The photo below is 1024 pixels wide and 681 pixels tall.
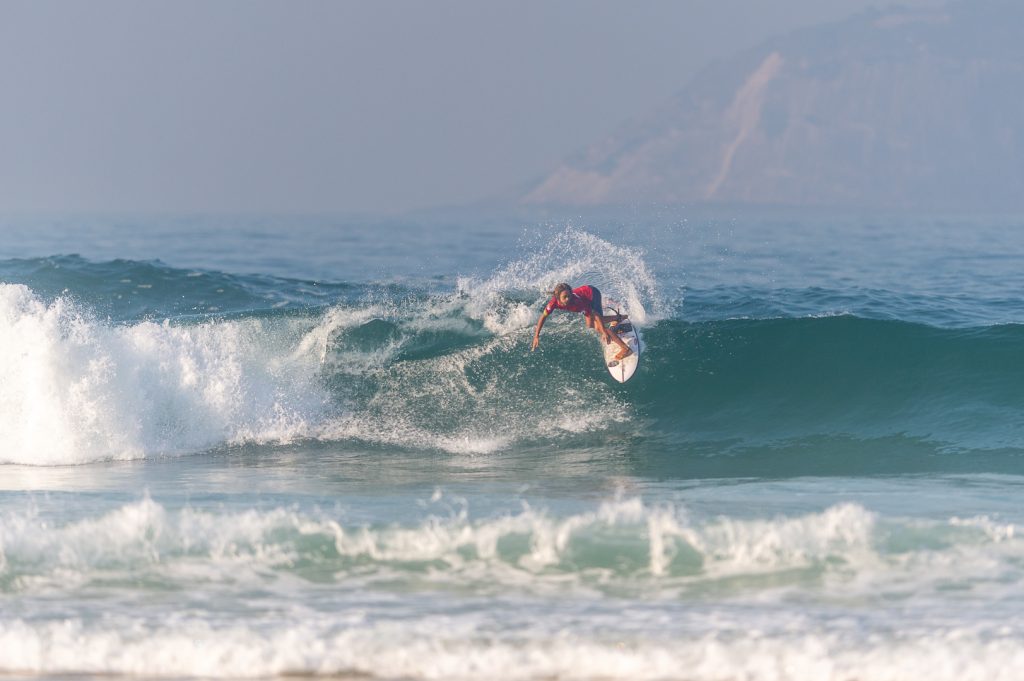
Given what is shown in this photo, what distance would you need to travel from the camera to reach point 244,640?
268 inches

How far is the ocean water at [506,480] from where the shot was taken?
680cm

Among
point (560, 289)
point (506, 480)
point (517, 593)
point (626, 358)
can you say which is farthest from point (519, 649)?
point (626, 358)

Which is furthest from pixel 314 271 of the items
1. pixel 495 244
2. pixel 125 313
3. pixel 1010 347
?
pixel 1010 347

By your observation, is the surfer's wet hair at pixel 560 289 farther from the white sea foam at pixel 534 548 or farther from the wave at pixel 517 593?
the white sea foam at pixel 534 548

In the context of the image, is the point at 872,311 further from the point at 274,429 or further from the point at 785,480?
the point at 274,429

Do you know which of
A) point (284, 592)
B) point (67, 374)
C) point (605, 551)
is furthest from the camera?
point (67, 374)

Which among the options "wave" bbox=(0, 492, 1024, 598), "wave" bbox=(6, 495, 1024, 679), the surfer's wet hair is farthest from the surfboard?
"wave" bbox=(0, 492, 1024, 598)

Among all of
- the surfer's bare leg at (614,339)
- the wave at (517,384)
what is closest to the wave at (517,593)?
the wave at (517,384)

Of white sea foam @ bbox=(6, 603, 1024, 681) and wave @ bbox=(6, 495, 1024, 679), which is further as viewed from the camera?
wave @ bbox=(6, 495, 1024, 679)

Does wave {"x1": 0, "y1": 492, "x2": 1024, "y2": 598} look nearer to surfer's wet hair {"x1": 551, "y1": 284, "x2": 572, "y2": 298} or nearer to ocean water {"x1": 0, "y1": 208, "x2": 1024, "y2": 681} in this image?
ocean water {"x1": 0, "y1": 208, "x2": 1024, "y2": 681}

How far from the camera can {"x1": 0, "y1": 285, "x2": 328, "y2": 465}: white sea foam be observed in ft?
42.2

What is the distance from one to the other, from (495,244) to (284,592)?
3674 cm

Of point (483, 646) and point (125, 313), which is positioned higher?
point (125, 313)

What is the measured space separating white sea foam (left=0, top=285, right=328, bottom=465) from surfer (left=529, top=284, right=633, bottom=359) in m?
3.65
